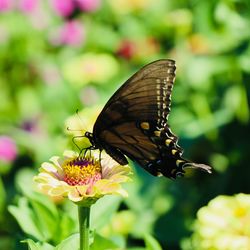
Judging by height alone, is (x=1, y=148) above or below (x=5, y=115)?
below

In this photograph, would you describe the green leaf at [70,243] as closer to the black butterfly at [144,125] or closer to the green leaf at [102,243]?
the green leaf at [102,243]

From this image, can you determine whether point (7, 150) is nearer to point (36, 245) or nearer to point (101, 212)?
point (101, 212)

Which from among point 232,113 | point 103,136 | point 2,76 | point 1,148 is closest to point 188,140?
point 232,113

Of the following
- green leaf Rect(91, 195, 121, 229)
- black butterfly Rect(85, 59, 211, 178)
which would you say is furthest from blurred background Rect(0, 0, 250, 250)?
black butterfly Rect(85, 59, 211, 178)

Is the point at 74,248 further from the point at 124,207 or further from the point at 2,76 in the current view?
the point at 2,76

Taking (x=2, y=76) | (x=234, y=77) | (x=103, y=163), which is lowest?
(x=103, y=163)
